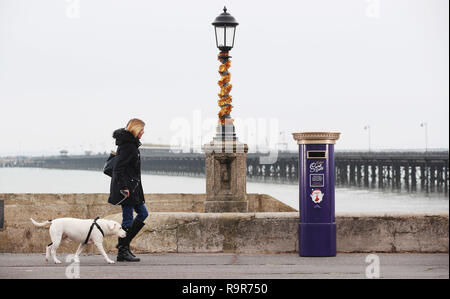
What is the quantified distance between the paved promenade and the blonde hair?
56.8 inches

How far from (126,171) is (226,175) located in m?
4.31

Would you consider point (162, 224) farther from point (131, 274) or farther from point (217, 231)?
point (131, 274)

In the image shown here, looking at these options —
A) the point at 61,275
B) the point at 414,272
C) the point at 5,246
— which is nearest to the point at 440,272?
the point at 414,272

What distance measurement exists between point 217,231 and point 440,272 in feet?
9.56

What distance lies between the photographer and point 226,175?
44.4ft

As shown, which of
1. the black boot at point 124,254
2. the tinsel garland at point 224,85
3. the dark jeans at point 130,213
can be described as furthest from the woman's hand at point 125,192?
the tinsel garland at point 224,85

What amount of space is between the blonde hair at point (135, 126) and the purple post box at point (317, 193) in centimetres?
191

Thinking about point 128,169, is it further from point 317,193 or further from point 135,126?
point 317,193

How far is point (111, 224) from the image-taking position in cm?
951

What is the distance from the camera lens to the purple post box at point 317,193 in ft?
32.7

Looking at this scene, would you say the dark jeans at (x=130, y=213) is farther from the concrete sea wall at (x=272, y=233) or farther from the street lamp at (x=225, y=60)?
the street lamp at (x=225, y=60)

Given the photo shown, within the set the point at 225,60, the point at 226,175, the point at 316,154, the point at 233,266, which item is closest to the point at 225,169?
the point at 226,175

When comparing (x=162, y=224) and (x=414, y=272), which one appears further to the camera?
(x=162, y=224)

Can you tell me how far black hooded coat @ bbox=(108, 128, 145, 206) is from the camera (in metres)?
9.28
